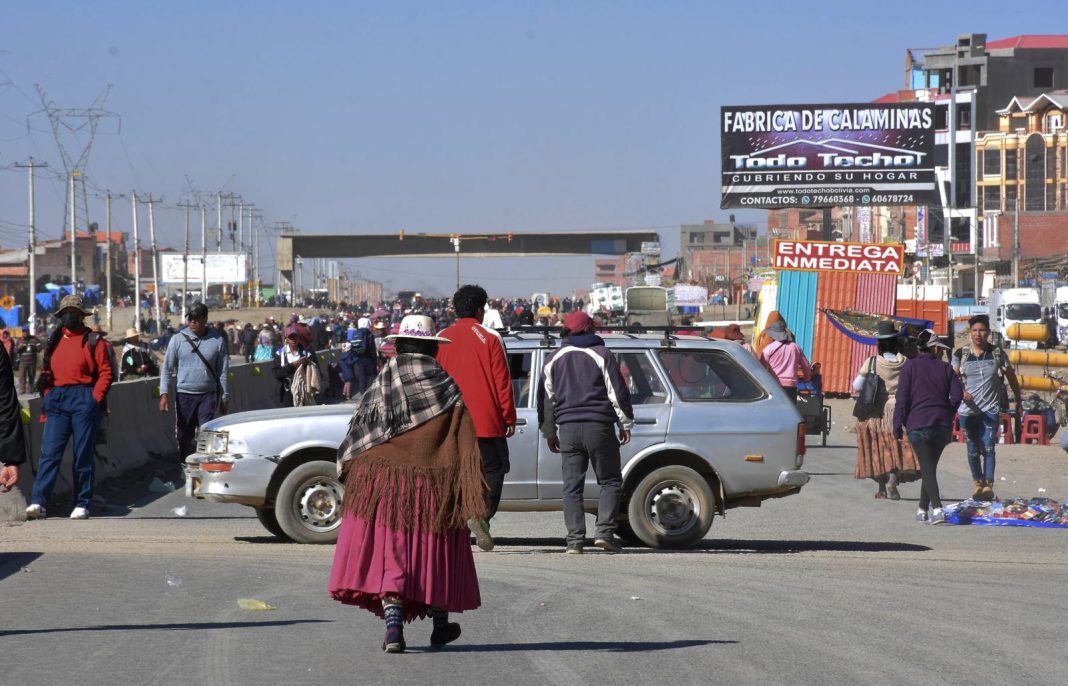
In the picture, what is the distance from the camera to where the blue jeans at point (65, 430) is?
13047 millimetres

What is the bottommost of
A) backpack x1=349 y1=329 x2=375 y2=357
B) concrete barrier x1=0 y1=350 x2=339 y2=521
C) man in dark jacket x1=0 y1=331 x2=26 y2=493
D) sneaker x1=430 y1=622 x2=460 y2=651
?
sneaker x1=430 y1=622 x2=460 y2=651

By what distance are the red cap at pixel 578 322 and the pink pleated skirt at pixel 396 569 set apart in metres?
4.21

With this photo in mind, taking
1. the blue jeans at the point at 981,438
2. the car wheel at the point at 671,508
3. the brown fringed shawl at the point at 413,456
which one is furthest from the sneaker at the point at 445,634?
the blue jeans at the point at 981,438

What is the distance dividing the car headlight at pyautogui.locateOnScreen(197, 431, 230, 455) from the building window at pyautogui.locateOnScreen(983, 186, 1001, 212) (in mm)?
106223

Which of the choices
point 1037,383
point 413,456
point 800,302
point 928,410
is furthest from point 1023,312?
point 413,456

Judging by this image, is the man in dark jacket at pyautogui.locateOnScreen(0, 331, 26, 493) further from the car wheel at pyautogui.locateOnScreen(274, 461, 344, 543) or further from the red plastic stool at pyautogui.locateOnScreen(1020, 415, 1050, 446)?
the red plastic stool at pyautogui.locateOnScreen(1020, 415, 1050, 446)

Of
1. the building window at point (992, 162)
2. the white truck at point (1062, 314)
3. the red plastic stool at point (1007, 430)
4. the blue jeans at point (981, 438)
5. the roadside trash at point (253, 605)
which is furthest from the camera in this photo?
the building window at point (992, 162)

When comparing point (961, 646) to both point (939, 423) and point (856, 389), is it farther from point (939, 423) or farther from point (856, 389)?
point (856, 389)

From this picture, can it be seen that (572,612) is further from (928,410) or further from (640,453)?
(928,410)

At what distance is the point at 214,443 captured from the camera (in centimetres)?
1151

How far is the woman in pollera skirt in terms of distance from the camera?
21.8 ft

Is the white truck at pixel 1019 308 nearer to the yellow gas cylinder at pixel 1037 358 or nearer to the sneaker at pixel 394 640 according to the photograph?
the yellow gas cylinder at pixel 1037 358

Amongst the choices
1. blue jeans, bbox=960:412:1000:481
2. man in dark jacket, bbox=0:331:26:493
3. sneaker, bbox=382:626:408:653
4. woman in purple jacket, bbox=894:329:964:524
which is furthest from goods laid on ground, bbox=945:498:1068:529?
man in dark jacket, bbox=0:331:26:493

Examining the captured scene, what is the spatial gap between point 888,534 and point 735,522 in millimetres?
1443
